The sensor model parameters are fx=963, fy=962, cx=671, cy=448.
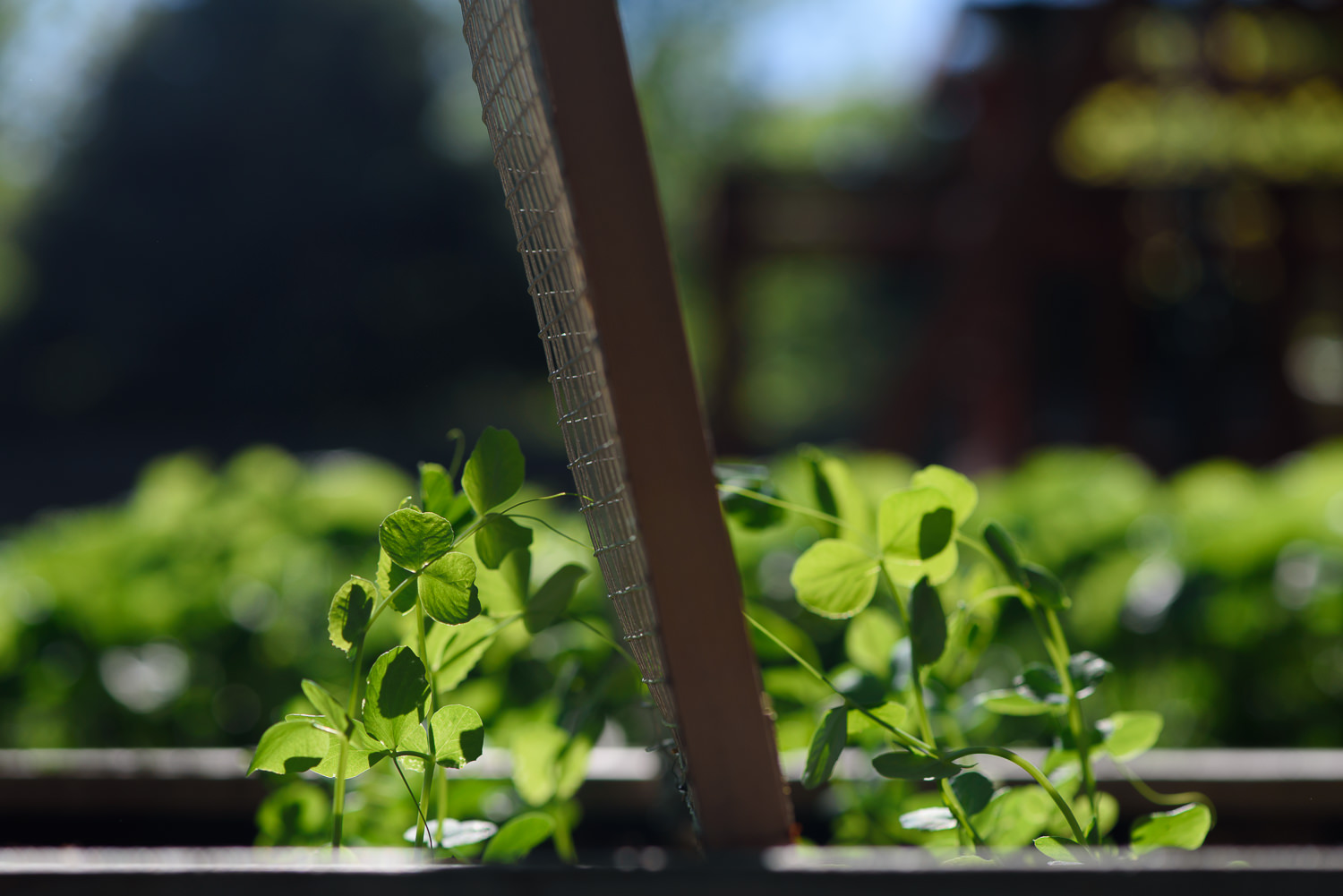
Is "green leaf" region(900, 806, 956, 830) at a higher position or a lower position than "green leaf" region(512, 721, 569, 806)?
lower

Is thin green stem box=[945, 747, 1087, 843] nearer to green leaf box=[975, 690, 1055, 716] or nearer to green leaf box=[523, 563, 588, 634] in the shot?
Answer: green leaf box=[975, 690, 1055, 716]

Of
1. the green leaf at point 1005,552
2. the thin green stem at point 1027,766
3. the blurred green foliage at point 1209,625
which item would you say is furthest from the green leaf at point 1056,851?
the blurred green foliage at point 1209,625

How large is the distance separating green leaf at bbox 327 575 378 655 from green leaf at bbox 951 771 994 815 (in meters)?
0.30

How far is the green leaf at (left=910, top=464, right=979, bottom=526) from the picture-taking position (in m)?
0.52

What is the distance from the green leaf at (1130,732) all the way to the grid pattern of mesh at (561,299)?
10.6 inches

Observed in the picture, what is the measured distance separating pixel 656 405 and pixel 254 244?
1416 centimetres

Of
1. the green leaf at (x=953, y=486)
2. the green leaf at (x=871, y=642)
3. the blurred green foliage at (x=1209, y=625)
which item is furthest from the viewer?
the blurred green foliage at (x=1209, y=625)

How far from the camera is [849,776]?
0.77 meters

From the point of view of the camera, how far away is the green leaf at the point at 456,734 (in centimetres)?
45

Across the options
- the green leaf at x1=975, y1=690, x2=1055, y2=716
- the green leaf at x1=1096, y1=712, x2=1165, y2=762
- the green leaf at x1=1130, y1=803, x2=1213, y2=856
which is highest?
the green leaf at x1=975, y1=690, x2=1055, y2=716

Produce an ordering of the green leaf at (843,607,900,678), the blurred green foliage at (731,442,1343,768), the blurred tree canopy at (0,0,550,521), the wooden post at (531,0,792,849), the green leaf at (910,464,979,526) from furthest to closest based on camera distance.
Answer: the blurred tree canopy at (0,0,550,521) → the blurred green foliage at (731,442,1343,768) → the green leaf at (843,607,900,678) → the green leaf at (910,464,979,526) → the wooden post at (531,0,792,849)

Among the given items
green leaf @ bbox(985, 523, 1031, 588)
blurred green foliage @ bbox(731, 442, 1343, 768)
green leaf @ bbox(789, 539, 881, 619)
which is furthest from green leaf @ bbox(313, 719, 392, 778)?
blurred green foliage @ bbox(731, 442, 1343, 768)

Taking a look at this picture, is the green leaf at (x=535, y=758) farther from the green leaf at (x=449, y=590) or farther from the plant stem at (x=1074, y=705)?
the plant stem at (x=1074, y=705)

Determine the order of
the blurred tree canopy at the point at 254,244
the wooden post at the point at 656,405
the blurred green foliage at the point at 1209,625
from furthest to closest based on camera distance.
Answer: the blurred tree canopy at the point at 254,244 < the blurred green foliage at the point at 1209,625 < the wooden post at the point at 656,405
